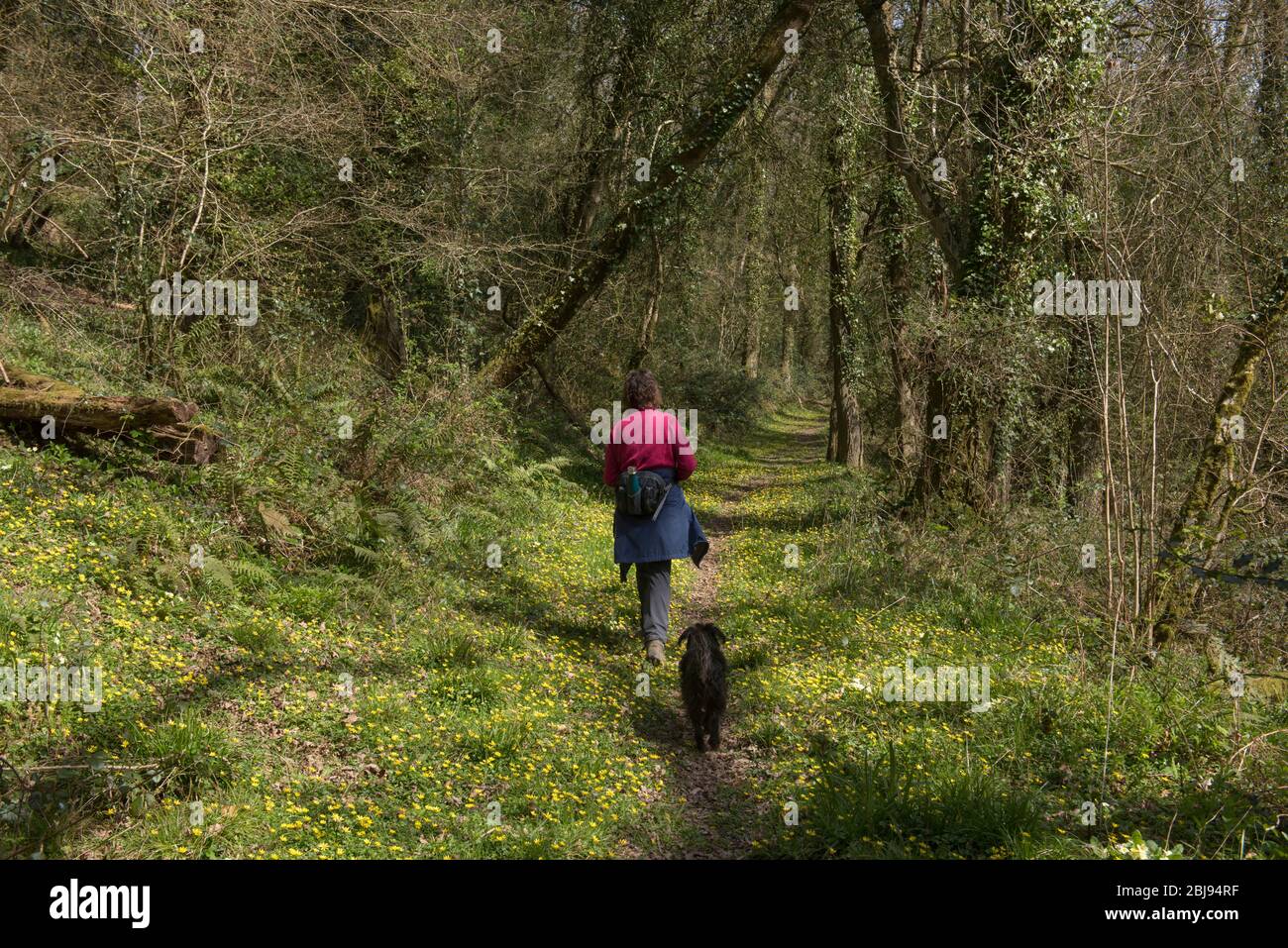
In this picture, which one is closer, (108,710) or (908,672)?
(108,710)

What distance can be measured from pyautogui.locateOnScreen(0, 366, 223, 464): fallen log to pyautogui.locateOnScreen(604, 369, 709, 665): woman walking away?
385 centimetres

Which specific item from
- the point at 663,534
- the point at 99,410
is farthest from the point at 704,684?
the point at 99,410

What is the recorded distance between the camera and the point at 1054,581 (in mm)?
8680

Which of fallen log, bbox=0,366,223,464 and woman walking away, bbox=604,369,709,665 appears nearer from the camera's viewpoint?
woman walking away, bbox=604,369,709,665

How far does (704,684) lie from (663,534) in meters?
1.58

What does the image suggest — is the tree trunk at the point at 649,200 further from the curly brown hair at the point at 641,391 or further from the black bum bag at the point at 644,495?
the black bum bag at the point at 644,495

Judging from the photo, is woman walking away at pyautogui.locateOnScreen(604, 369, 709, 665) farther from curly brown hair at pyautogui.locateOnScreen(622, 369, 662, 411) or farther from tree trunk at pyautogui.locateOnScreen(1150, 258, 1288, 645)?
tree trunk at pyautogui.locateOnScreen(1150, 258, 1288, 645)

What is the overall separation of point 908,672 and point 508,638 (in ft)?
10.5

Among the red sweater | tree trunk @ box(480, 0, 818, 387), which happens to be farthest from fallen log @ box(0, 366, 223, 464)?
tree trunk @ box(480, 0, 818, 387)

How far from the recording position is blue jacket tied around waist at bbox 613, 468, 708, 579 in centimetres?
718

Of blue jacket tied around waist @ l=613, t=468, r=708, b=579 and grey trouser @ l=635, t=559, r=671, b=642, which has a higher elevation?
blue jacket tied around waist @ l=613, t=468, r=708, b=579
